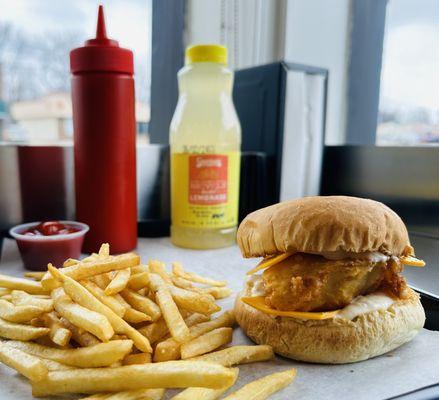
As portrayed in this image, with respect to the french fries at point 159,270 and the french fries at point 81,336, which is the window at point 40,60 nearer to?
the french fries at point 159,270

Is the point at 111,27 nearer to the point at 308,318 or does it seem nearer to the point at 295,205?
the point at 295,205

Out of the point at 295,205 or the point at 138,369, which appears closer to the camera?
the point at 138,369

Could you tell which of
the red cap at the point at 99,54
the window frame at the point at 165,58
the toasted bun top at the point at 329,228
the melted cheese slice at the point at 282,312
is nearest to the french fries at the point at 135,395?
the melted cheese slice at the point at 282,312

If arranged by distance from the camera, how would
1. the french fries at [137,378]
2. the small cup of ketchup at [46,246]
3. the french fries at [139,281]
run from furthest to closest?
the small cup of ketchup at [46,246] < the french fries at [139,281] < the french fries at [137,378]

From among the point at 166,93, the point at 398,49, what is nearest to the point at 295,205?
the point at 166,93

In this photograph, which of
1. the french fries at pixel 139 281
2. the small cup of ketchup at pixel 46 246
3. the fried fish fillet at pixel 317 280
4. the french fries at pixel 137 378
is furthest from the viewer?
the small cup of ketchup at pixel 46 246

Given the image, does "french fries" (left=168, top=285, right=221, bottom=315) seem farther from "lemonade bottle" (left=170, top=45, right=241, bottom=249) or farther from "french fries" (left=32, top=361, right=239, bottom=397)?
"lemonade bottle" (left=170, top=45, right=241, bottom=249)
